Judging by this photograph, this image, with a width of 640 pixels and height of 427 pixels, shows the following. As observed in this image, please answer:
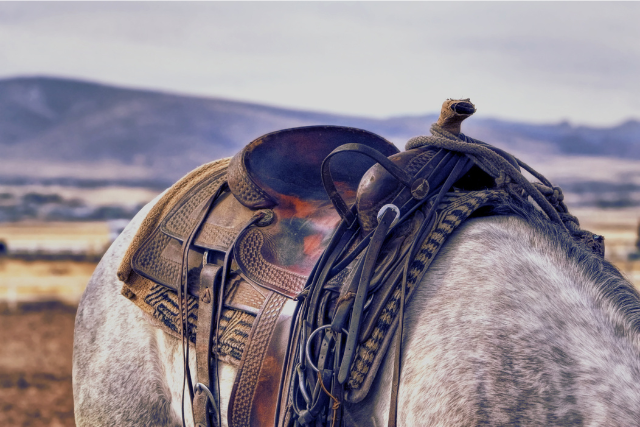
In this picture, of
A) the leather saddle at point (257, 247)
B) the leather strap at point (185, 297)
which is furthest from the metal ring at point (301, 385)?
the leather strap at point (185, 297)

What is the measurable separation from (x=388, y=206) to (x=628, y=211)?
126ft

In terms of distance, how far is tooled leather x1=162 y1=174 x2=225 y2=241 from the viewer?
200cm

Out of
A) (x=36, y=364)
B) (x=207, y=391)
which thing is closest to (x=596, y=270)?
(x=207, y=391)

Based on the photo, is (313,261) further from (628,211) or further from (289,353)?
(628,211)

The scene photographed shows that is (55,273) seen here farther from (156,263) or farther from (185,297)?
(185,297)

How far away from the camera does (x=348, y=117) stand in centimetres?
6662

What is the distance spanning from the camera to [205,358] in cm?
173

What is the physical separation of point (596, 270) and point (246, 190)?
110 centimetres

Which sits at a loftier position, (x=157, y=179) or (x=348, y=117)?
(x=348, y=117)

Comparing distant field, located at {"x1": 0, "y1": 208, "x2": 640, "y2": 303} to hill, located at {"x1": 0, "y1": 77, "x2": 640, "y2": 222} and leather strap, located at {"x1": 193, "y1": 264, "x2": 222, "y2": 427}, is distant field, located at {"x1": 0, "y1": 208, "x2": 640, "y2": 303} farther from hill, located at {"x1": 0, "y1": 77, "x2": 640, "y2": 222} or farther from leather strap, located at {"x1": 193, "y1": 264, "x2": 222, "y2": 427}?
hill, located at {"x1": 0, "y1": 77, "x2": 640, "y2": 222}

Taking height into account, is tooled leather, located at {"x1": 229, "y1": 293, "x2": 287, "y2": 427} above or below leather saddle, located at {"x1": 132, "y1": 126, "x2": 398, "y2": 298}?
below

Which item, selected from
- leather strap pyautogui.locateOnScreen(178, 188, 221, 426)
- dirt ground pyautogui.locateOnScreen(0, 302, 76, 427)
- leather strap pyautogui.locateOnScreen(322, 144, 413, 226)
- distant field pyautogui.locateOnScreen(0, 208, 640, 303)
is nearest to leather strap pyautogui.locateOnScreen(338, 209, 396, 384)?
leather strap pyautogui.locateOnScreen(322, 144, 413, 226)

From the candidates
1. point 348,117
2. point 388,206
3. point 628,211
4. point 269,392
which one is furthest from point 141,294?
point 348,117

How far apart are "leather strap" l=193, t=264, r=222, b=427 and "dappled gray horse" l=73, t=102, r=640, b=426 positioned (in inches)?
21.5
